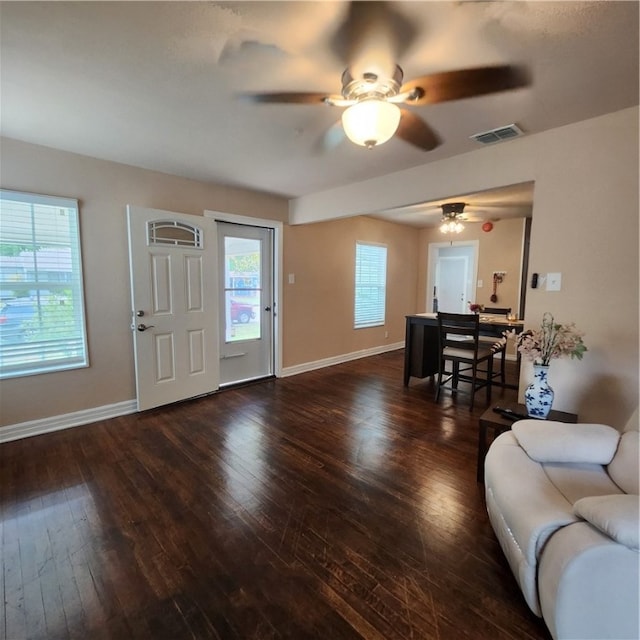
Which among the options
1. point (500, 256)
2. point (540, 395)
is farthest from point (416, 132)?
point (500, 256)

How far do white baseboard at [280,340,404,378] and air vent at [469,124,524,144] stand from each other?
3.45 meters

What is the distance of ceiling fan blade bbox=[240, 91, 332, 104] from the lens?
1875 millimetres

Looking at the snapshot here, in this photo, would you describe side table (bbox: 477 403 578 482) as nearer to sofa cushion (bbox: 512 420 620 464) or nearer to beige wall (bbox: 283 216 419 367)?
sofa cushion (bbox: 512 420 620 464)

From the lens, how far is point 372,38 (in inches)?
57.4

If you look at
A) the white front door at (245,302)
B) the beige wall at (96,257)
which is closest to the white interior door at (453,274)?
the white front door at (245,302)

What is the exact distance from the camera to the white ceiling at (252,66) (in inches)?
53.3

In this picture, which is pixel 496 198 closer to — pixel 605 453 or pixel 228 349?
pixel 605 453

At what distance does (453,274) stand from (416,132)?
449 cm

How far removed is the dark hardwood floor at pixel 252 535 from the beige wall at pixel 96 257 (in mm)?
333

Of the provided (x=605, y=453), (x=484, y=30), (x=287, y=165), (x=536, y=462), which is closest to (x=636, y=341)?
(x=605, y=453)

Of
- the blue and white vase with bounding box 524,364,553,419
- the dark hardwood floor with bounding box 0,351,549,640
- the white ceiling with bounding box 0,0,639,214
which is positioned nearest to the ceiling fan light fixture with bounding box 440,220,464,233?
the white ceiling with bounding box 0,0,639,214

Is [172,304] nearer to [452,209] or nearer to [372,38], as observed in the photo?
[372,38]

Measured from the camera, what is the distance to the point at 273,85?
6.08 ft

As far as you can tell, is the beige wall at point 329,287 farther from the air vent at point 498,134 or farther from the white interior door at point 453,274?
the air vent at point 498,134
